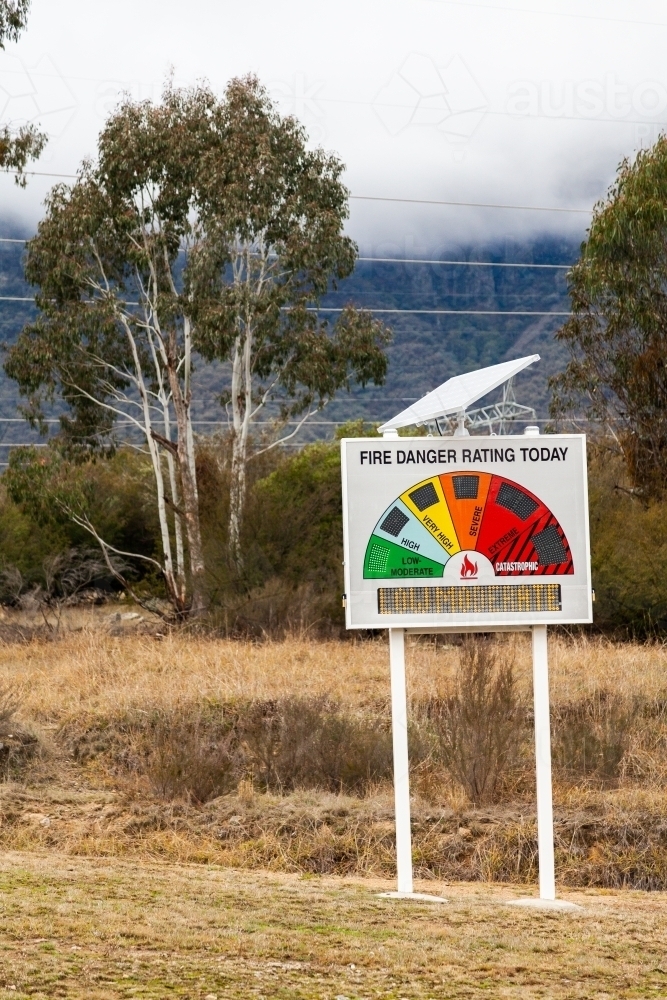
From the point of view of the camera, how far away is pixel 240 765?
41.6 ft

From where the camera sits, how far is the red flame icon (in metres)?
8.22

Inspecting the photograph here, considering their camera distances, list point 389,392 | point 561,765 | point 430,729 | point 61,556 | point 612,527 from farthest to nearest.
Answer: point 389,392, point 61,556, point 612,527, point 430,729, point 561,765

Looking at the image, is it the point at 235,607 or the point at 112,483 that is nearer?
the point at 235,607

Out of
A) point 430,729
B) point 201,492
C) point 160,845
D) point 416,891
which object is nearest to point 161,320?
point 201,492

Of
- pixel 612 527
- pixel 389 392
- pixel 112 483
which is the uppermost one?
pixel 389 392

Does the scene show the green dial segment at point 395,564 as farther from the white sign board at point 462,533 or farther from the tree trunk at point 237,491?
the tree trunk at point 237,491

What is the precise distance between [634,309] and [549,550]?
19.9 metres

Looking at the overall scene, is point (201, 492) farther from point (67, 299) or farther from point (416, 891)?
point (416, 891)

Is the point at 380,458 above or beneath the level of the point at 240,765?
above

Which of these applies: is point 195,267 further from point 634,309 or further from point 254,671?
point 254,671

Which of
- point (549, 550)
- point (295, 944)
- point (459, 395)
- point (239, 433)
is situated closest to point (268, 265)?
point (239, 433)

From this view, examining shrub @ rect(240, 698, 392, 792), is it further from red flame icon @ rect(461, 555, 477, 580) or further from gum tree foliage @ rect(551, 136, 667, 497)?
gum tree foliage @ rect(551, 136, 667, 497)

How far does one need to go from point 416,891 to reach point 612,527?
52.6 feet

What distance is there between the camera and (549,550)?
27.3 feet
